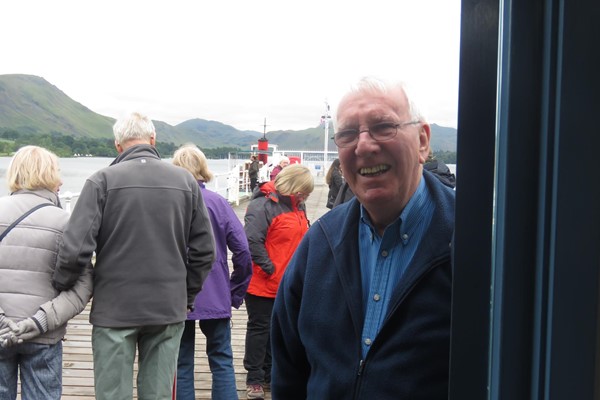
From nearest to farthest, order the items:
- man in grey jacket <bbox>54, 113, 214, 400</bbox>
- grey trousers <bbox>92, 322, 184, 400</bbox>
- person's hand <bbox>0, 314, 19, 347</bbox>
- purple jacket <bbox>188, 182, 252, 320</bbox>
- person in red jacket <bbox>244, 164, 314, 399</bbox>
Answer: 1. person's hand <bbox>0, 314, 19, 347</bbox>
2. man in grey jacket <bbox>54, 113, 214, 400</bbox>
3. grey trousers <bbox>92, 322, 184, 400</bbox>
4. purple jacket <bbox>188, 182, 252, 320</bbox>
5. person in red jacket <bbox>244, 164, 314, 399</bbox>

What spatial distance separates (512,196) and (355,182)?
873mm

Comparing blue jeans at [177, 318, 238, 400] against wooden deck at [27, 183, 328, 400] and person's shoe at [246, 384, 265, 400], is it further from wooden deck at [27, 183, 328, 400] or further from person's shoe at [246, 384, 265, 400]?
wooden deck at [27, 183, 328, 400]

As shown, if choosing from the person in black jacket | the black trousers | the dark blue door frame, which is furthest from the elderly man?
the person in black jacket

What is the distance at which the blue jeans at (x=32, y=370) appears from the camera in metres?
3.28

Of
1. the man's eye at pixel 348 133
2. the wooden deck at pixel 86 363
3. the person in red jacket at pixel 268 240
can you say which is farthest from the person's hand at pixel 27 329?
the man's eye at pixel 348 133

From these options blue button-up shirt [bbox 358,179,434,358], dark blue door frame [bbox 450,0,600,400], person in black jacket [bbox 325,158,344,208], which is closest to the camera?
dark blue door frame [bbox 450,0,600,400]

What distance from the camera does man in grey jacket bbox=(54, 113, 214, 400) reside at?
327cm

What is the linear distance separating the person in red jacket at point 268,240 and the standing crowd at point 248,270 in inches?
0.4

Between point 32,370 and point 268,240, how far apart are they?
190 cm

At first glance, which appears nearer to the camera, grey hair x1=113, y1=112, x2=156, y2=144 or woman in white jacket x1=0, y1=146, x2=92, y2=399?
woman in white jacket x1=0, y1=146, x2=92, y2=399

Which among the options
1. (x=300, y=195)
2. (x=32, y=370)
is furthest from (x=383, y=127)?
(x=300, y=195)

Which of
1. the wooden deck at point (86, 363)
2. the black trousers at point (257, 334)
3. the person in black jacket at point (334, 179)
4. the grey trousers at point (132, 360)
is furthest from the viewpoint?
the person in black jacket at point (334, 179)

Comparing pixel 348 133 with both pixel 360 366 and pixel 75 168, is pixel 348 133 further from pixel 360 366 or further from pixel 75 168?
pixel 75 168

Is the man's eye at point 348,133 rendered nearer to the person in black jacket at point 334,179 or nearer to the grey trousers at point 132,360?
the grey trousers at point 132,360
